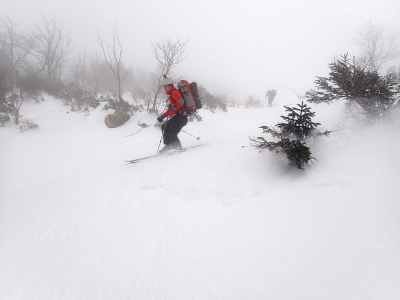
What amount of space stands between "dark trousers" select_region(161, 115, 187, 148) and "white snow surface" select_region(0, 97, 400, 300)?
1215 mm

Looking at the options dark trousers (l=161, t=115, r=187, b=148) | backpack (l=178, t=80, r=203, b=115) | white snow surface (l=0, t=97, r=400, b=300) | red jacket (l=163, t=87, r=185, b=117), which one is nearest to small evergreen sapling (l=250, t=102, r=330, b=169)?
white snow surface (l=0, t=97, r=400, b=300)

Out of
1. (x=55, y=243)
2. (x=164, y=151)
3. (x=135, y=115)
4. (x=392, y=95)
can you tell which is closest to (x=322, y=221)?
(x=392, y=95)

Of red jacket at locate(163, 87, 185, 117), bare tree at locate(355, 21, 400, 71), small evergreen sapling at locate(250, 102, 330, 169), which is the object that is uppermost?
bare tree at locate(355, 21, 400, 71)

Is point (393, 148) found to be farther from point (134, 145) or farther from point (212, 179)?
point (134, 145)

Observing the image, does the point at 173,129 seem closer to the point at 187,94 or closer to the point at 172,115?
the point at 172,115

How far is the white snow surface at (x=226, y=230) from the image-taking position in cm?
130

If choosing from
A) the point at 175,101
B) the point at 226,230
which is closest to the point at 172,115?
the point at 175,101

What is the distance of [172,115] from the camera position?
4.73m

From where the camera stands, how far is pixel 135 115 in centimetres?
1080

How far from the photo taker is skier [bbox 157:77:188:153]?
4.49 meters

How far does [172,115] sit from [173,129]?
46cm

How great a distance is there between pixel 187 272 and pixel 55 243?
2063 millimetres

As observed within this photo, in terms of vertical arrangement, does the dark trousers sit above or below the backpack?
below

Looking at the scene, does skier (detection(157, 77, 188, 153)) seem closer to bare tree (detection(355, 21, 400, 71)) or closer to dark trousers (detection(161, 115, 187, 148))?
dark trousers (detection(161, 115, 187, 148))
